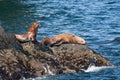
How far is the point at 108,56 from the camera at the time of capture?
844 inches

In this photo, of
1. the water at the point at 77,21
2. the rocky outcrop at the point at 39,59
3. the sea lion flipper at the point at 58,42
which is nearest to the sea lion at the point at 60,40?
the sea lion flipper at the point at 58,42

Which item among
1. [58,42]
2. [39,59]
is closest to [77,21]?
[58,42]

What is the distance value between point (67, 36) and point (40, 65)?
3.92 meters

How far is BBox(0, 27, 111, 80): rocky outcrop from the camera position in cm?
1675

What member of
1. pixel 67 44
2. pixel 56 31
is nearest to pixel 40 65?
pixel 67 44

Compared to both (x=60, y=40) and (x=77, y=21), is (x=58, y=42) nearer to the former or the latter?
(x=60, y=40)

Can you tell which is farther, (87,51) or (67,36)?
(67,36)

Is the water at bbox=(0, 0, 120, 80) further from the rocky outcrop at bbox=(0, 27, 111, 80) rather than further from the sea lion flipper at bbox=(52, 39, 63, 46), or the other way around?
the sea lion flipper at bbox=(52, 39, 63, 46)

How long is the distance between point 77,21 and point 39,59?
14.7m

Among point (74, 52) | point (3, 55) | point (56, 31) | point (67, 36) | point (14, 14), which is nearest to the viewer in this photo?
point (3, 55)

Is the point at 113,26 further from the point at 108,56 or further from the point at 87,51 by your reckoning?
the point at 87,51

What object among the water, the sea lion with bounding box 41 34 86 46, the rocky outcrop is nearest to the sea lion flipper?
the sea lion with bounding box 41 34 86 46

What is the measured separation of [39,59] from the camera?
18.0 meters

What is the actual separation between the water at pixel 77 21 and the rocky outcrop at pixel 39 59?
0.54 m
